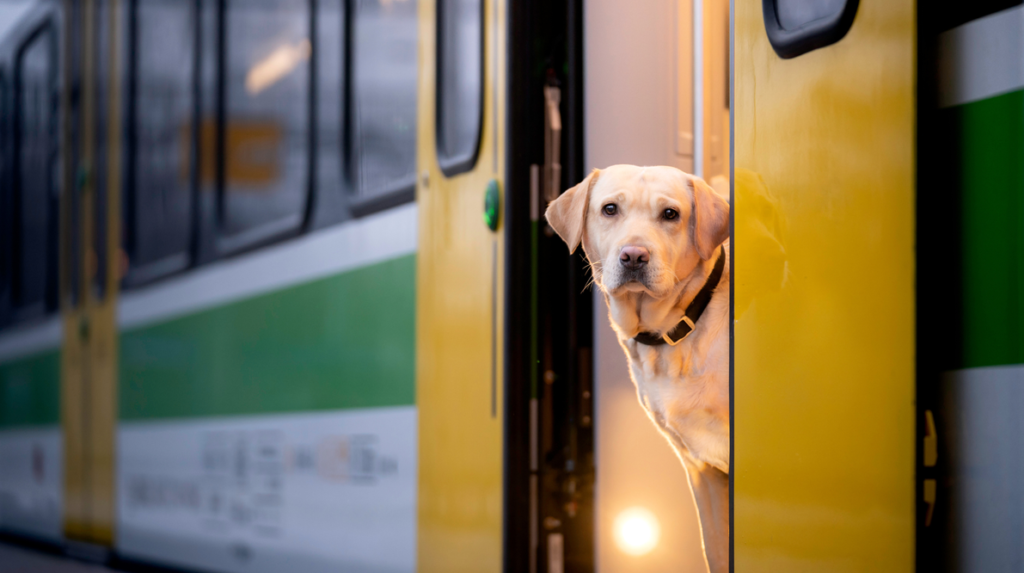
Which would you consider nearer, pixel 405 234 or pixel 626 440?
pixel 626 440

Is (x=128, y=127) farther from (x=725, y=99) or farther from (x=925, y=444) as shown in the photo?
(x=925, y=444)

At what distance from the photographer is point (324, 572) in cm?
313

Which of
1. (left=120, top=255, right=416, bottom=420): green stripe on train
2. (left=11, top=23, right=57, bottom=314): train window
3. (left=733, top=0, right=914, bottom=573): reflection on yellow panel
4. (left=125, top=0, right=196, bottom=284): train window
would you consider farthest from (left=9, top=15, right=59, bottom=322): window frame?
(left=733, top=0, right=914, bottom=573): reflection on yellow panel

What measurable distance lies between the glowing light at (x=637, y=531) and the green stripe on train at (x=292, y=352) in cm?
81

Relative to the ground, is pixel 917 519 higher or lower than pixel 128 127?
lower

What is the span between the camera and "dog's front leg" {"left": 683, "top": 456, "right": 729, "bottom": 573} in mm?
1831

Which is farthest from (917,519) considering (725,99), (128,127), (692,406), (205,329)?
(128,127)

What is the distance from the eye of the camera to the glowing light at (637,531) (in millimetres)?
2014

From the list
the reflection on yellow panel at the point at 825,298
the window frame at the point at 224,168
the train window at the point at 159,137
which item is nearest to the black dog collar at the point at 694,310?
the reflection on yellow panel at the point at 825,298

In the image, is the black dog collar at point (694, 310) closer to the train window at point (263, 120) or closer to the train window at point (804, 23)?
the train window at point (804, 23)

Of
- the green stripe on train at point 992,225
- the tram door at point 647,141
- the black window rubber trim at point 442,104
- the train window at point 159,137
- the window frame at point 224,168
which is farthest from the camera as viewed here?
the train window at point 159,137

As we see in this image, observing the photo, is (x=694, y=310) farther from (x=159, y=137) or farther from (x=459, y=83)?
(x=159, y=137)

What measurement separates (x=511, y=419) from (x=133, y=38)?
11.1 ft

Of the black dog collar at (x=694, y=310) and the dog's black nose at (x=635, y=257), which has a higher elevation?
the dog's black nose at (x=635, y=257)
